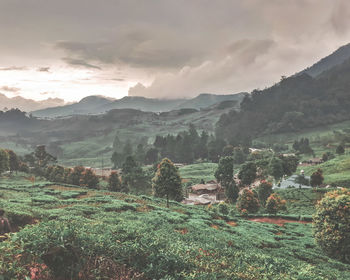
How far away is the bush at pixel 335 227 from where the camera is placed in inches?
936

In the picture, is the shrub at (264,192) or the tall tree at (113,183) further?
the tall tree at (113,183)

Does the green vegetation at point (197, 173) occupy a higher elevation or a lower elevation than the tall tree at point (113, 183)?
lower

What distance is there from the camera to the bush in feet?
78.0

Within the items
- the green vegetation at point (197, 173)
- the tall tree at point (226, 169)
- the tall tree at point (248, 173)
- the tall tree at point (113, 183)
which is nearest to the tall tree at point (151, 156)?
the green vegetation at point (197, 173)

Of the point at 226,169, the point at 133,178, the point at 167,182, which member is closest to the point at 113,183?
the point at 133,178

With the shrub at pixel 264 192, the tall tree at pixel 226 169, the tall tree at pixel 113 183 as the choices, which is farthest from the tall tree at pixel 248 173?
the tall tree at pixel 113 183

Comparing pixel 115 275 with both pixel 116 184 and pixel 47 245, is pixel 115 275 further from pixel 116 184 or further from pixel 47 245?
pixel 116 184

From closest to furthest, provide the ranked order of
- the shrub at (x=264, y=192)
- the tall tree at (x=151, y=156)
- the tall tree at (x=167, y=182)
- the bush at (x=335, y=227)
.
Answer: the bush at (x=335, y=227)
the tall tree at (x=167, y=182)
the shrub at (x=264, y=192)
the tall tree at (x=151, y=156)

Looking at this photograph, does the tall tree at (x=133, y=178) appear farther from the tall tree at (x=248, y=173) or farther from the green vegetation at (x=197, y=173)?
the green vegetation at (x=197, y=173)

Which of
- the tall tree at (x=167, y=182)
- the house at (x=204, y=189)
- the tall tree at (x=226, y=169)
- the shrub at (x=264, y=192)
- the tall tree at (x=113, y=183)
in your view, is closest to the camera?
the tall tree at (x=167, y=182)

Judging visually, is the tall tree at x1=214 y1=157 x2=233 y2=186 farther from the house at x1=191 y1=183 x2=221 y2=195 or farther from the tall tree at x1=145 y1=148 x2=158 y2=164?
the tall tree at x1=145 y1=148 x2=158 y2=164

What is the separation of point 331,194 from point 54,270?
1176 inches

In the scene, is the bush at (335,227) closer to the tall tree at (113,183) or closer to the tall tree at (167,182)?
the tall tree at (167,182)

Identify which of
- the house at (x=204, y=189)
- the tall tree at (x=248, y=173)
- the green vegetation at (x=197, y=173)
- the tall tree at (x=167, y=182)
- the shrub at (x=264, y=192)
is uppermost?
the tall tree at (x=167, y=182)
